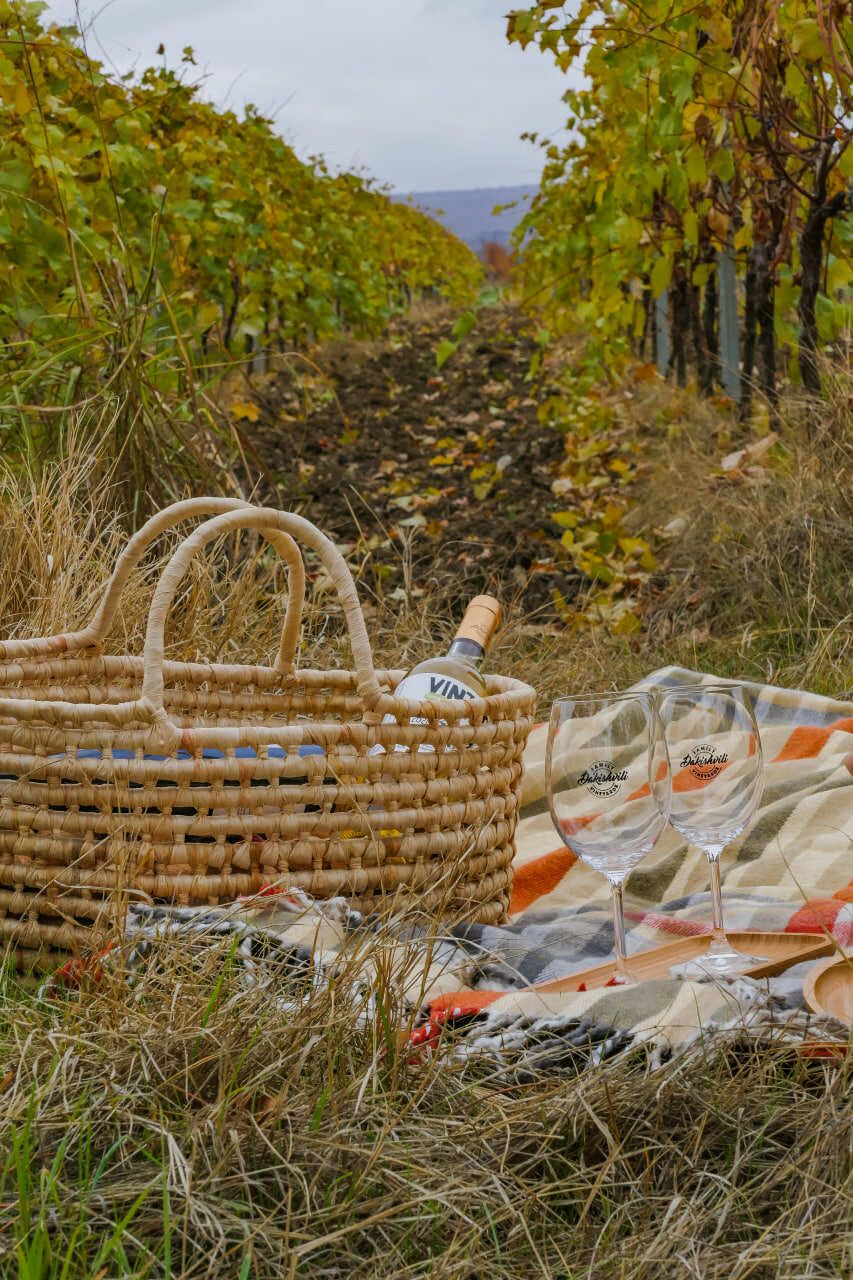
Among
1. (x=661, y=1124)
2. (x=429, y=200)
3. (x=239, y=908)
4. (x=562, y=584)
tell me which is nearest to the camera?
(x=661, y=1124)

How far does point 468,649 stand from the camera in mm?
1970

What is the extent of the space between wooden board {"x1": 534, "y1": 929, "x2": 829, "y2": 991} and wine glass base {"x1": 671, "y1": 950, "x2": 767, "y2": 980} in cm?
Result: 1

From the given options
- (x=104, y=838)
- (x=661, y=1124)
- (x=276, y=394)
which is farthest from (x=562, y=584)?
(x=276, y=394)

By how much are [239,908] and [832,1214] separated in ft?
2.23

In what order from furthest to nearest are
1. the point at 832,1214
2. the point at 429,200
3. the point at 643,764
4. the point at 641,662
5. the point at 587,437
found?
the point at 429,200, the point at 587,437, the point at 641,662, the point at 643,764, the point at 832,1214

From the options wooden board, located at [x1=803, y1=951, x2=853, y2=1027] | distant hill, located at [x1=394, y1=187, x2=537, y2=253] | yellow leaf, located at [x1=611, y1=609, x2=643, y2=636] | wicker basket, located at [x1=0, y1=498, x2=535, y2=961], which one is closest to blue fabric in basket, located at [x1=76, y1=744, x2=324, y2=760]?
wicker basket, located at [x1=0, y1=498, x2=535, y2=961]

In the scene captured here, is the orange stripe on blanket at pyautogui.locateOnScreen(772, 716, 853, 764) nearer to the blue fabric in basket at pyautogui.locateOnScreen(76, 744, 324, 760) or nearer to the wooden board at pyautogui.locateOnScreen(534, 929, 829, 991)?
the wooden board at pyautogui.locateOnScreen(534, 929, 829, 991)

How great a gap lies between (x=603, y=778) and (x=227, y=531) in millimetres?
526

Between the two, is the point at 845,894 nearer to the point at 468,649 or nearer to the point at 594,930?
the point at 594,930

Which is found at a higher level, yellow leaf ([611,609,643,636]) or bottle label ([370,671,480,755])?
bottle label ([370,671,480,755])

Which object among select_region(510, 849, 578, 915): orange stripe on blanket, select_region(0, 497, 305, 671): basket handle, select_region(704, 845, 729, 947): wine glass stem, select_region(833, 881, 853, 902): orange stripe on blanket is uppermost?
select_region(0, 497, 305, 671): basket handle

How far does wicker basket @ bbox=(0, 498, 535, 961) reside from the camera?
1495mm

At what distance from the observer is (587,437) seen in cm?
650

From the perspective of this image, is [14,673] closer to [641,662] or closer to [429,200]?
[641,662]
